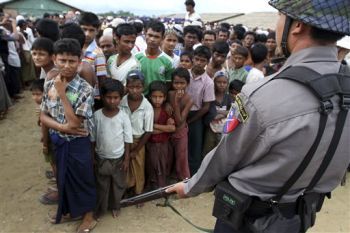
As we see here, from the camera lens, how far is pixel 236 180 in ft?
3.99

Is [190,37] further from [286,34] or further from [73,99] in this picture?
[286,34]

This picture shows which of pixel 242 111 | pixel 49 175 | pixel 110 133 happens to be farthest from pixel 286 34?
pixel 49 175

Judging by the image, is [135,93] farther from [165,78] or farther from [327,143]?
[327,143]

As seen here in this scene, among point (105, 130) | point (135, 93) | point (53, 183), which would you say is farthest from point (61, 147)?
point (53, 183)

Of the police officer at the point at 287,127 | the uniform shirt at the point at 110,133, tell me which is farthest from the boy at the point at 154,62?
the police officer at the point at 287,127

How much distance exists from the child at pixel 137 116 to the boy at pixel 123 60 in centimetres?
11

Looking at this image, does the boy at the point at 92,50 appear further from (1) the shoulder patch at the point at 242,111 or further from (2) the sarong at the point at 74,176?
(1) the shoulder patch at the point at 242,111

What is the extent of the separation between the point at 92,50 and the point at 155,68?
0.63m

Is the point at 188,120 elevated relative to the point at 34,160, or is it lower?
elevated

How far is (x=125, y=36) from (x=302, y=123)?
230cm

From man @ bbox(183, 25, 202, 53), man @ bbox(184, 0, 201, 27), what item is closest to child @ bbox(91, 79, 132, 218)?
man @ bbox(183, 25, 202, 53)

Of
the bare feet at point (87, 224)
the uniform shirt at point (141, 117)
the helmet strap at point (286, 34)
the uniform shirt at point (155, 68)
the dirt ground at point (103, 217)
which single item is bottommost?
the dirt ground at point (103, 217)

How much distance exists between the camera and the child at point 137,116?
2.78 meters

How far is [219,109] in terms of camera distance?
340 cm
